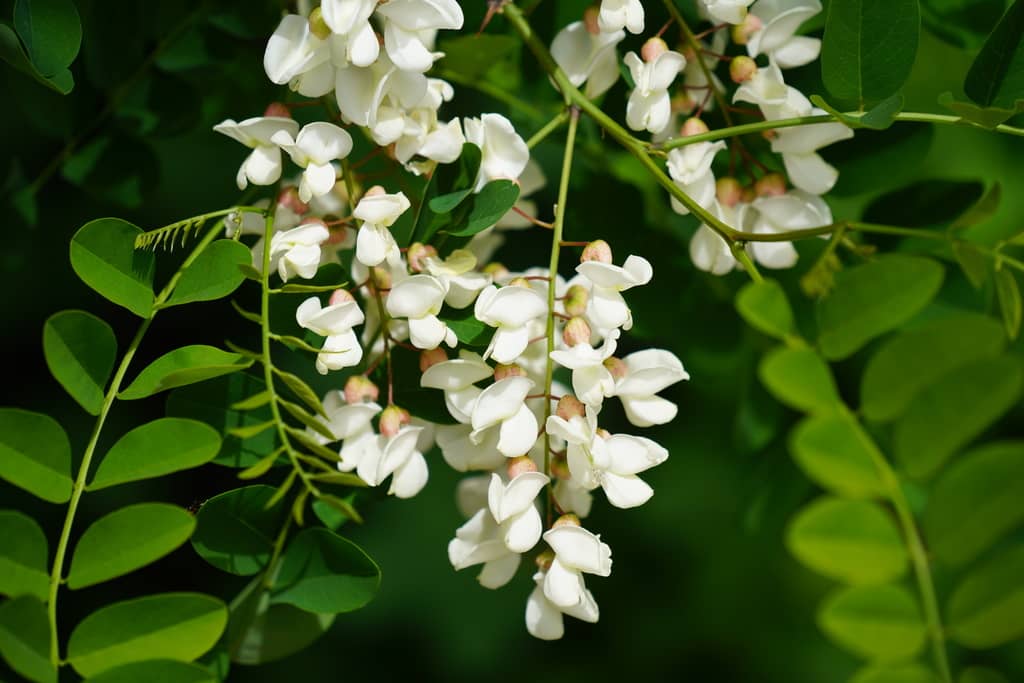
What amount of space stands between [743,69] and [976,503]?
0.80ft

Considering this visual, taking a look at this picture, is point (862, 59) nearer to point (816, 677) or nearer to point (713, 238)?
point (713, 238)

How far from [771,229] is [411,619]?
3.26 ft

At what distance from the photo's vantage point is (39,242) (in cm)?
82

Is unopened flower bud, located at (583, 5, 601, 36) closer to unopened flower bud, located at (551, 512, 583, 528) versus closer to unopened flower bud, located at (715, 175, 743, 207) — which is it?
unopened flower bud, located at (715, 175, 743, 207)

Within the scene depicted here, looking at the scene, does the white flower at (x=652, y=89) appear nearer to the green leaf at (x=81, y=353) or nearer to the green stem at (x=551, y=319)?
the green stem at (x=551, y=319)

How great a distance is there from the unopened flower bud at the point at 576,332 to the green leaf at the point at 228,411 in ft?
0.52

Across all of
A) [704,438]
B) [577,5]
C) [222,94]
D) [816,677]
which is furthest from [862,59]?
[816,677]

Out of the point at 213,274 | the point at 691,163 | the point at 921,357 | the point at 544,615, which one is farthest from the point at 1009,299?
the point at 213,274

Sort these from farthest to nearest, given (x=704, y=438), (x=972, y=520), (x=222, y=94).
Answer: (x=704, y=438) < (x=222, y=94) < (x=972, y=520)

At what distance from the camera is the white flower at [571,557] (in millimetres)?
469

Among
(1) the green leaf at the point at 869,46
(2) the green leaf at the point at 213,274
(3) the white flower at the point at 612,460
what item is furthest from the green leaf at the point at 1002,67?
(2) the green leaf at the point at 213,274

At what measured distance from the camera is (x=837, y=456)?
1.53ft

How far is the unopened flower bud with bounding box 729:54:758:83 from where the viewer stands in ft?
1.76

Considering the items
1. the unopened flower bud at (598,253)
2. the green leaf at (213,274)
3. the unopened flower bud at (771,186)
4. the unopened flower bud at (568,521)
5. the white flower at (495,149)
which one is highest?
the white flower at (495,149)
